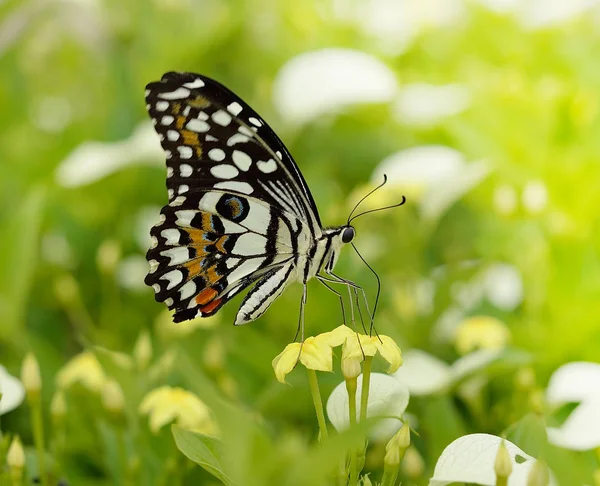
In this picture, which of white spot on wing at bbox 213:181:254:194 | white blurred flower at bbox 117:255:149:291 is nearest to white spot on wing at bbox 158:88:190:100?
white spot on wing at bbox 213:181:254:194

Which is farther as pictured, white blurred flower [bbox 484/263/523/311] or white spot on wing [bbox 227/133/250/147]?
white blurred flower [bbox 484/263/523/311]

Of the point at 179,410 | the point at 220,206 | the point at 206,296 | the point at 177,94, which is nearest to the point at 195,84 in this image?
the point at 177,94

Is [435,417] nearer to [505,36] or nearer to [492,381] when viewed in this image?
[492,381]

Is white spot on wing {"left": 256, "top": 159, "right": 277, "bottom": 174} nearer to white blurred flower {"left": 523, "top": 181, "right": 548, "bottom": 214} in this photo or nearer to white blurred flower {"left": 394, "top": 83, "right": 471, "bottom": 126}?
white blurred flower {"left": 523, "top": 181, "right": 548, "bottom": 214}

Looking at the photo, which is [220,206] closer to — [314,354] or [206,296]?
[206,296]

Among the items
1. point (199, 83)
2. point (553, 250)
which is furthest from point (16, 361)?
point (553, 250)
